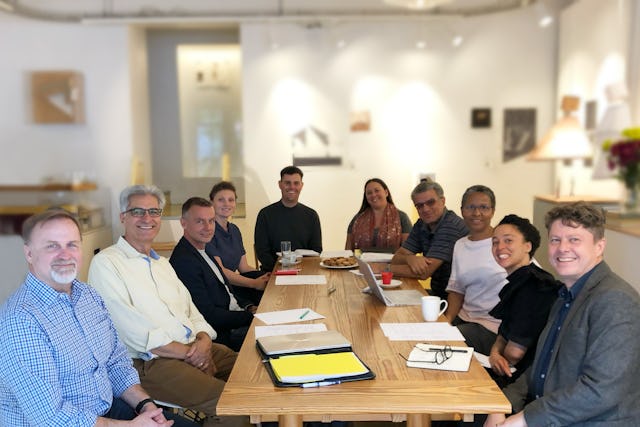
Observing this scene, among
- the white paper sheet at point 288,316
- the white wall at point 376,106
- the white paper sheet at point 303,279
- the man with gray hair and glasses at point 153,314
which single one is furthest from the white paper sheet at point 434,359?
the white wall at point 376,106

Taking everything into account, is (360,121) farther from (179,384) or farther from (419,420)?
(419,420)

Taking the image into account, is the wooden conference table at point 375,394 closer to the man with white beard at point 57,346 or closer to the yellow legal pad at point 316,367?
the yellow legal pad at point 316,367

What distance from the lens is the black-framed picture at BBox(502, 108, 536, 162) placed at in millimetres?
3754

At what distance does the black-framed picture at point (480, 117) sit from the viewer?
3896 mm

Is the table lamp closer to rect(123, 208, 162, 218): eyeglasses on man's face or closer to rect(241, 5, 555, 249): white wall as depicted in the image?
rect(241, 5, 555, 249): white wall

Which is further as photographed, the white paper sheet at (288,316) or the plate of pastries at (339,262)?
the plate of pastries at (339,262)

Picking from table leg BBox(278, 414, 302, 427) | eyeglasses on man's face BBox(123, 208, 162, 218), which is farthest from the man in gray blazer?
eyeglasses on man's face BBox(123, 208, 162, 218)

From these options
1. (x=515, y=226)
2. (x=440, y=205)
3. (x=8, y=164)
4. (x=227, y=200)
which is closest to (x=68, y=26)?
(x=8, y=164)

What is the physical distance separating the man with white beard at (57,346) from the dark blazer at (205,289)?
675 millimetres

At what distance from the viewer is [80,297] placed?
130cm

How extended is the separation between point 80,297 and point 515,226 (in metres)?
1.27

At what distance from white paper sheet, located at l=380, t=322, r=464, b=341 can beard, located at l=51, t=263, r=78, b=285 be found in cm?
80

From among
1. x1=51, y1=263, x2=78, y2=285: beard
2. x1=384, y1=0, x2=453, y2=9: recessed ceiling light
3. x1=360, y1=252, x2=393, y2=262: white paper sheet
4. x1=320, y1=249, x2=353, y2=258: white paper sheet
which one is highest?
x1=384, y1=0, x2=453, y2=9: recessed ceiling light

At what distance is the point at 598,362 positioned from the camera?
1133 millimetres
